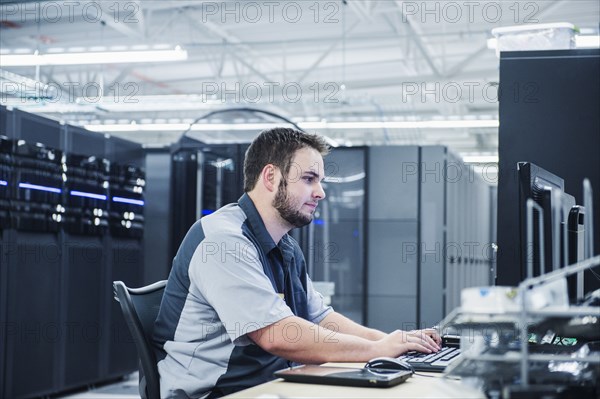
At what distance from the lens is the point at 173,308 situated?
2.08 meters

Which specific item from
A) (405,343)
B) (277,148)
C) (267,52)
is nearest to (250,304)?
(405,343)

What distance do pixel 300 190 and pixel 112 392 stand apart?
4.06 meters

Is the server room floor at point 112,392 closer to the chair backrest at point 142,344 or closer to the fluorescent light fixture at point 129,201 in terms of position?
the fluorescent light fixture at point 129,201

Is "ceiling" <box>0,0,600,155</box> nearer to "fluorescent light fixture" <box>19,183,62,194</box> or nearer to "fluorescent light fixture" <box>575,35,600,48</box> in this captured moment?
"fluorescent light fixture" <box>19,183,62,194</box>

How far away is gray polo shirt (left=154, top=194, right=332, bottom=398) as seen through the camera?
1.92 metres

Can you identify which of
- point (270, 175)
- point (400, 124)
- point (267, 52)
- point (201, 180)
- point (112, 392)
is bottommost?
point (112, 392)

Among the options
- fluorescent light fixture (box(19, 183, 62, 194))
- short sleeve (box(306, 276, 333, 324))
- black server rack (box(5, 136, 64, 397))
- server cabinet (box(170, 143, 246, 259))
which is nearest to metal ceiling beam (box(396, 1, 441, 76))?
server cabinet (box(170, 143, 246, 259))

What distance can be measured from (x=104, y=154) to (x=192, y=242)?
13.3 feet

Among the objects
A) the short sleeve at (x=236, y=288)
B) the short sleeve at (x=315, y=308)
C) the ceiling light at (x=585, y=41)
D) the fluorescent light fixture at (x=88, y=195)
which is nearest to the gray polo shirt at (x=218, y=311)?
the short sleeve at (x=236, y=288)

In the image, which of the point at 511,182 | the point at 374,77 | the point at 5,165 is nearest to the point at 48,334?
the point at 5,165

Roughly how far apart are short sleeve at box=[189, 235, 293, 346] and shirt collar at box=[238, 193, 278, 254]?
151mm

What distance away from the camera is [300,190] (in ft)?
7.30

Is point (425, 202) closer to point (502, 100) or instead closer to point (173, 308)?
point (502, 100)

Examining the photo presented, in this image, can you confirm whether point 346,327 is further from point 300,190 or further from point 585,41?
point 585,41
